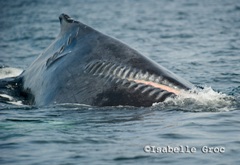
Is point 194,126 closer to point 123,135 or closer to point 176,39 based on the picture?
point 123,135

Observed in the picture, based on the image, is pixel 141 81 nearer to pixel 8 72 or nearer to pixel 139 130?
pixel 139 130

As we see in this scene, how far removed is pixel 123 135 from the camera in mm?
7672

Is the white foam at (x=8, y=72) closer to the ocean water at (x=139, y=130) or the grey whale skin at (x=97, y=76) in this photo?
the ocean water at (x=139, y=130)

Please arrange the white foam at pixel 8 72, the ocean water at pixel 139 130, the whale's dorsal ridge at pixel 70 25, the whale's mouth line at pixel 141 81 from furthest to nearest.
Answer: the white foam at pixel 8 72 < the whale's dorsal ridge at pixel 70 25 < the whale's mouth line at pixel 141 81 < the ocean water at pixel 139 130

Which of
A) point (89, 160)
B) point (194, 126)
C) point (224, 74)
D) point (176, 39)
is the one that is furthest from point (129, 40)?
point (89, 160)

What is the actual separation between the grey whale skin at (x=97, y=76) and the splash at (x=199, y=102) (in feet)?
0.35

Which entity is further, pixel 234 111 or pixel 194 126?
pixel 234 111

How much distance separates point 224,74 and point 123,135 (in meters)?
6.83

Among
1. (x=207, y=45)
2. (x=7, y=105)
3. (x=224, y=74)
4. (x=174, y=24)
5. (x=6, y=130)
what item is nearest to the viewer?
(x=6, y=130)

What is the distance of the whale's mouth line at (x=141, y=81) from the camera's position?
880cm

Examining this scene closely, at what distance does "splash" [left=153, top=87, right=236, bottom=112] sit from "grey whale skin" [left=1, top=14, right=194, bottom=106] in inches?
4.2

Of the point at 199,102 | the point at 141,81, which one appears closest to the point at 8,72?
the point at 141,81

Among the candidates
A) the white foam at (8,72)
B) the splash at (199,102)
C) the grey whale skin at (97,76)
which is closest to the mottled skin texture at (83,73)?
the grey whale skin at (97,76)

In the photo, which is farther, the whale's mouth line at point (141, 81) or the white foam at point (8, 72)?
the white foam at point (8, 72)
